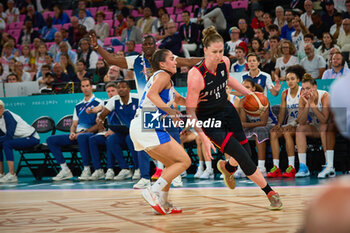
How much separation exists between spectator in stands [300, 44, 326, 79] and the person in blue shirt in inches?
133

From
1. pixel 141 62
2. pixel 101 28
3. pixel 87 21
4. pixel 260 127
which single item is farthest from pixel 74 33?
pixel 141 62

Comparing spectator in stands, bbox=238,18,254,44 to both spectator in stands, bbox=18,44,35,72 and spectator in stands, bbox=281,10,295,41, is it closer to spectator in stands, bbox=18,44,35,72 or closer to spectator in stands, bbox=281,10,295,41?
spectator in stands, bbox=281,10,295,41

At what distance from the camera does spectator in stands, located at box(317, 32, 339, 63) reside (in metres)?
10.1

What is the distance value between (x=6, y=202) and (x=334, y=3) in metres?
8.96

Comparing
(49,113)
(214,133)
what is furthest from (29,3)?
(214,133)

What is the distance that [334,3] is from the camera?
1204 centimetres

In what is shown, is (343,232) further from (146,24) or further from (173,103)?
(146,24)

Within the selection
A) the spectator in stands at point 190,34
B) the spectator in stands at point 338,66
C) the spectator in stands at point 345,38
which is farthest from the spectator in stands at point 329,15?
the spectator in stands at point 190,34

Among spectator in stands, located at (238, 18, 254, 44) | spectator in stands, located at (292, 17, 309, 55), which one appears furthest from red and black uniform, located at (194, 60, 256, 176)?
spectator in stands, located at (238, 18, 254, 44)

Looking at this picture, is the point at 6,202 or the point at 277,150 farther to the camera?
the point at 277,150

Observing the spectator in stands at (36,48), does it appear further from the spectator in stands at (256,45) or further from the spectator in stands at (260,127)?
the spectator in stands at (260,127)

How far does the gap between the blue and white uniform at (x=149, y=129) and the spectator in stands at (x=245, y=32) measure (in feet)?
24.4

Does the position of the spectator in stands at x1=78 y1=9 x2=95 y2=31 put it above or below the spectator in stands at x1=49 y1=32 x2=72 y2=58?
above

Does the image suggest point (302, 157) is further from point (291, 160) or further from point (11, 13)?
point (11, 13)
